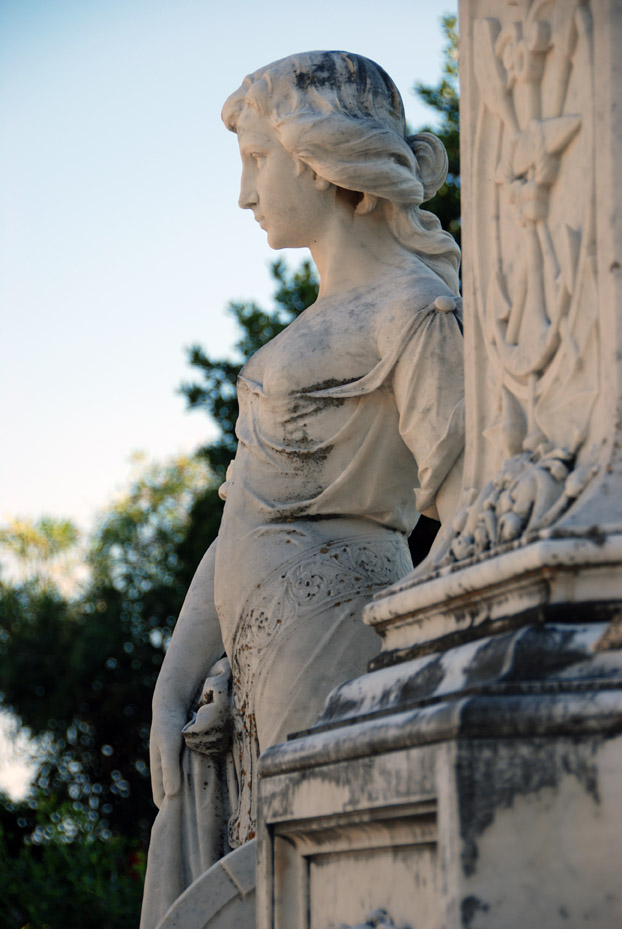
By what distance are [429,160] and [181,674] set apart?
187 centimetres

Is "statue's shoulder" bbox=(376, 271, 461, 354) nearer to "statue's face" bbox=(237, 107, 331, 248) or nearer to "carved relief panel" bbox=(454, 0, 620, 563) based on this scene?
"statue's face" bbox=(237, 107, 331, 248)

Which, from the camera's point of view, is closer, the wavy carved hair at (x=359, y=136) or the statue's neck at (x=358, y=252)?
the wavy carved hair at (x=359, y=136)

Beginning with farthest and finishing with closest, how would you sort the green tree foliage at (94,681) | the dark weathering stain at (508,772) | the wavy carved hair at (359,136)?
the green tree foliage at (94,681)
the wavy carved hair at (359,136)
the dark weathering stain at (508,772)

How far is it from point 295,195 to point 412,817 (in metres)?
2.45

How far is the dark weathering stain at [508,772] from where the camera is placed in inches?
91.5

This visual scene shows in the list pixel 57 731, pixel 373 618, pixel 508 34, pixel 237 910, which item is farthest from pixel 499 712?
pixel 57 731

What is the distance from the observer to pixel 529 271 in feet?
9.50

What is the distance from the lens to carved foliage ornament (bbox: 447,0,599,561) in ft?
8.91

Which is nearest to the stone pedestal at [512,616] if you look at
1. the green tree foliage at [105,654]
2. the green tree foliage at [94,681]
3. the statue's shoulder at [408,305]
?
the statue's shoulder at [408,305]

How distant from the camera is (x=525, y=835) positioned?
233 centimetres

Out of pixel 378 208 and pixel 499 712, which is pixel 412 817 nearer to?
pixel 499 712

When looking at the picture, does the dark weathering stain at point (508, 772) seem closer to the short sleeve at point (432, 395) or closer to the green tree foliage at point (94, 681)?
the short sleeve at point (432, 395)

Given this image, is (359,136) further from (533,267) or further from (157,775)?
(157,775)

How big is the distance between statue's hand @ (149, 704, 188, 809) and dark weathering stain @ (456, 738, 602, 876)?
233 cm
